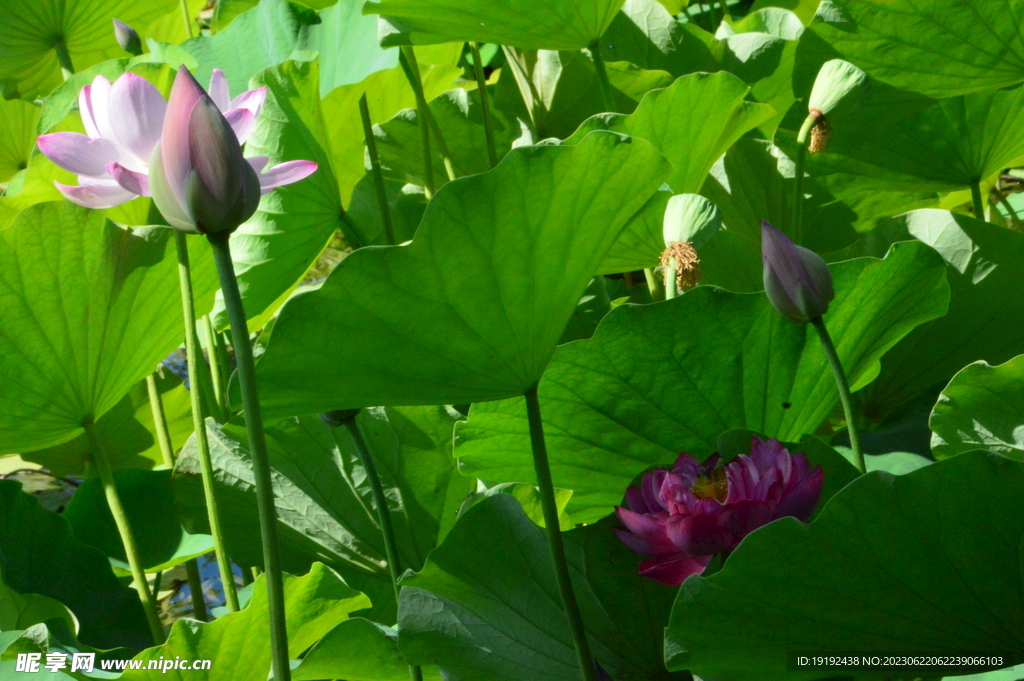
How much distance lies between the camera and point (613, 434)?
25.8 inches

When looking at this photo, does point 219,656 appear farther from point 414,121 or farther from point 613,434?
point 414,121

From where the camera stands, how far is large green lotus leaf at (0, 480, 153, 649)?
2.66ft

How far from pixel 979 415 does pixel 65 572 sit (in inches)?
31.2

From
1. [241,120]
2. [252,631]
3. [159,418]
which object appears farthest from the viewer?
[159,418]

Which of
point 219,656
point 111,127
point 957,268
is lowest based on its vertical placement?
point 219,656

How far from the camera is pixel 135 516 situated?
928 millimetres

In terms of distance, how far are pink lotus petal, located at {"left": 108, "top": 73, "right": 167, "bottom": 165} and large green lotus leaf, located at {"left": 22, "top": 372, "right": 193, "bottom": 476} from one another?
2.45ft

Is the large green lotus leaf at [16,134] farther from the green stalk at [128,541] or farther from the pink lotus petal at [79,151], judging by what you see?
the pink lotus petal at [79,151]

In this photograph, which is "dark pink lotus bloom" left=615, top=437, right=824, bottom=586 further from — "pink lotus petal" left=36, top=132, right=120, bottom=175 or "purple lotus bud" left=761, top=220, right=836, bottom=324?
"pink lotus petal" left=36, top=132, right=120, bottom=175

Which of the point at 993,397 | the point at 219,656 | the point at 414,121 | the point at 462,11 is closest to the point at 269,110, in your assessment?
the point at 462,11

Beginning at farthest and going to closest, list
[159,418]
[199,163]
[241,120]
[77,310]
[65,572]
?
[159,418]
[65,572]
[77,310]
[241,120]
[199,163]

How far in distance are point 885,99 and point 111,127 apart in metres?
0.78

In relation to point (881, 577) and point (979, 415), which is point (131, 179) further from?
point (979, 415)

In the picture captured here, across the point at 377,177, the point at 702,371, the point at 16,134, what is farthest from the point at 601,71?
the point at 16,134
